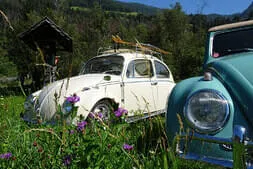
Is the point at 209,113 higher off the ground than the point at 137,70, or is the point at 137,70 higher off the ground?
the point at 209,113

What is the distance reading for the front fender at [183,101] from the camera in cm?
198

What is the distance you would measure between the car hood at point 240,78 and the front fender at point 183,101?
65 mm

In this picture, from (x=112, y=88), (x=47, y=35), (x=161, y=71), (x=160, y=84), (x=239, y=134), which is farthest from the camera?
(x=47, y=35)

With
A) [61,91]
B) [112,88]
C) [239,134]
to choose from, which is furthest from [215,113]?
[112,88]

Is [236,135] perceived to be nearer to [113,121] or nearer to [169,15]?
[113,121]

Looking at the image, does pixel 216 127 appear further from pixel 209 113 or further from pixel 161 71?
pixel 161 71

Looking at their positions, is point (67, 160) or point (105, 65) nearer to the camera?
point (67, 160)

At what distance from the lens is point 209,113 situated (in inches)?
76.0

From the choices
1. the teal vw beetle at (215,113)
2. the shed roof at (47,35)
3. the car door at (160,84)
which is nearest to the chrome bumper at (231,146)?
the teal vw beetle at (215,113)

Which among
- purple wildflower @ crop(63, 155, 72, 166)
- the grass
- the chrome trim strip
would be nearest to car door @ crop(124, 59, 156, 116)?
the grass

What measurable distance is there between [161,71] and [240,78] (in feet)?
16.5

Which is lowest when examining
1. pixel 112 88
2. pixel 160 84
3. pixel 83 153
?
pixel 160 84

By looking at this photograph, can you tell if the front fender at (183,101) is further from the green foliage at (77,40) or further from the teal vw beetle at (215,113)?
the green foliage at (77,40)

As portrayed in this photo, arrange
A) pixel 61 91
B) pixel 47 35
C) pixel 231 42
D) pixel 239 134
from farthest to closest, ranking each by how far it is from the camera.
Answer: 1. pixel 47 35
2. pixel 61 91
3. pixel 231 42
4. pixel 239 134
